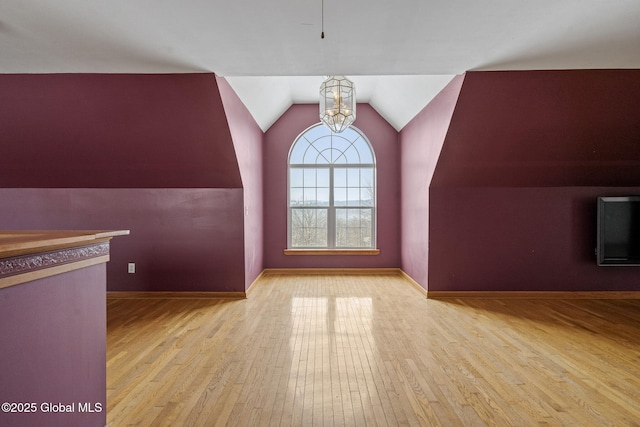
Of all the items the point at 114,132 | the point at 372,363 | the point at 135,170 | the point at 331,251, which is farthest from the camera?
the point at 331,251

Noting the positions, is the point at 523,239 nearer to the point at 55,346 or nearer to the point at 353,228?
the point at 353,228

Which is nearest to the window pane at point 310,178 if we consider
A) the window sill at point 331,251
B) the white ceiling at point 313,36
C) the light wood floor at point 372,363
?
the window sill at point 331,251

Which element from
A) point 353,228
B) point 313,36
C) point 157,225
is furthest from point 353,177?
point 313,36

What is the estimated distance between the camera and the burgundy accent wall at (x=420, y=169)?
4.20m

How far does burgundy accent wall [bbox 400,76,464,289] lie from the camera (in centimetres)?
420

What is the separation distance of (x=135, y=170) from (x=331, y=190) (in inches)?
135

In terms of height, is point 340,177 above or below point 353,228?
above

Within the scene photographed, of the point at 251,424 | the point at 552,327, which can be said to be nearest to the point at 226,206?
the point at 251,424

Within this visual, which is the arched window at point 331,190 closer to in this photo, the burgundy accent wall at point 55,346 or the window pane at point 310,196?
the window pane at point 310,196

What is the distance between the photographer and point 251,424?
1.91 m

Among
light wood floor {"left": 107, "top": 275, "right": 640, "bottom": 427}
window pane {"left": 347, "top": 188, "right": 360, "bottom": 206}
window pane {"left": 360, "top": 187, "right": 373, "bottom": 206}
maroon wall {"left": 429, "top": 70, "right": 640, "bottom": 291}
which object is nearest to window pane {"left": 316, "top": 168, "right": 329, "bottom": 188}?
window pane {"left": 347, "top": 188, "right": 360, "bottom": 206}

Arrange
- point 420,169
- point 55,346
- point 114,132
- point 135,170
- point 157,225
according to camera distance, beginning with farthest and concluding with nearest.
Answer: point 420,169
point 157,225
point 135,170
point 114,132
point 55,346

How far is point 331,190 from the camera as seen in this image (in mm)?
6637

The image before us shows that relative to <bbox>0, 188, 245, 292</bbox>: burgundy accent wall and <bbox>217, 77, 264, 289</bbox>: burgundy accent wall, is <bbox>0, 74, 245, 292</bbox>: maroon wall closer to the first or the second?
<bbox>0, 188, 245, 292</bbox>: burgundy accent wall
